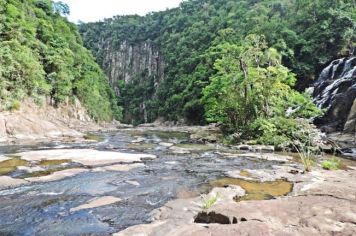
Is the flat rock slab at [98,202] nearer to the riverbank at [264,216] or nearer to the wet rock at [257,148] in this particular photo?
the riverbank at [264,216]

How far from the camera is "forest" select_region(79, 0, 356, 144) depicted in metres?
21.1

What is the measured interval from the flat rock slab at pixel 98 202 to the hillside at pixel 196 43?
20848 millimetres

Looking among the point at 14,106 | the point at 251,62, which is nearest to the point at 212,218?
the point at 251,62

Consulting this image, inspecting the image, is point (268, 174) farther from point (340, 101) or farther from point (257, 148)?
point (340, 101)

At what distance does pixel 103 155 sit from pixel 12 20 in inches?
856

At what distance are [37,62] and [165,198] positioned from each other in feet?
82.1

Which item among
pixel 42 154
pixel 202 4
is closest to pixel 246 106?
pixel 42 154

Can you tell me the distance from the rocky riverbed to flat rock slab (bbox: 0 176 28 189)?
0.02 meters

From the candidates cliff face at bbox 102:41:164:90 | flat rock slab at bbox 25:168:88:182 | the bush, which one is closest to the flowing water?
flat rock slab at bbox 25:168:88:182

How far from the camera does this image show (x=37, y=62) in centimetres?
2822

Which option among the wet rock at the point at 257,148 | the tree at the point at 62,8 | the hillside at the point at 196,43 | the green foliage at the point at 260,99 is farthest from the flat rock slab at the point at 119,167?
the tree at the point at 62,8

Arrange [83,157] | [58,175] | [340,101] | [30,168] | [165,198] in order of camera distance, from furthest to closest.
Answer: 1. [340,101]
2. [83,157]
3. [30,168]
4. [58,175]
5. [165,198]

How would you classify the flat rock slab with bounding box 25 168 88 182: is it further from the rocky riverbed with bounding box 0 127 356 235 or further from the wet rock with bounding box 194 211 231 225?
the wet rock with bounding box 194 211 231 225

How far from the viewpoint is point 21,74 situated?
25500mm
